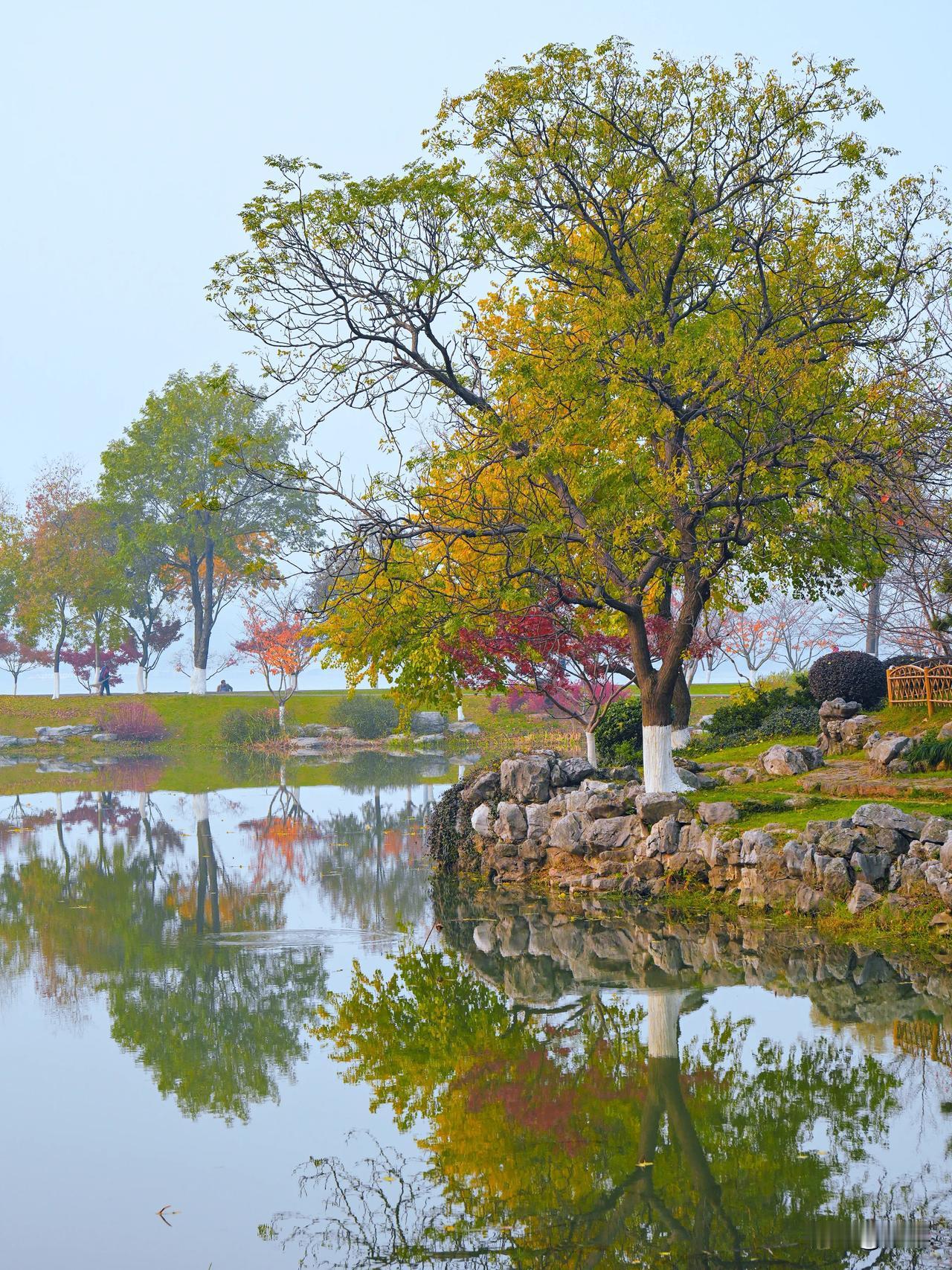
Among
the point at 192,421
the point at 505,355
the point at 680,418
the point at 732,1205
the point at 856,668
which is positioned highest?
the point at 192,421

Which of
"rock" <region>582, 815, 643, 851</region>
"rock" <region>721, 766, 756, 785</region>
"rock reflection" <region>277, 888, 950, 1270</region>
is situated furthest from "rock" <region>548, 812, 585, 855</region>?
"rock reflection" <region>277, 888, 950, 1270</region>

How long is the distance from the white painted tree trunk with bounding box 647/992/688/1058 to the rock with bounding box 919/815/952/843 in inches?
147

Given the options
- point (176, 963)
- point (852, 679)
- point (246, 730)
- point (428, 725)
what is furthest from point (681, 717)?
point (246, 730)

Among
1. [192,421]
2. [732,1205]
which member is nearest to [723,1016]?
[732,1205]

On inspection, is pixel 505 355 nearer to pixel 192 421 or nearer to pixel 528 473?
pixel 528 473

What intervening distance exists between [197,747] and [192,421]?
1648cm

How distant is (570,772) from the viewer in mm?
18281

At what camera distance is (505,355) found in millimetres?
17656

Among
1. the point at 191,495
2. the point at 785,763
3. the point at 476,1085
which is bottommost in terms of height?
the point at 476,1085

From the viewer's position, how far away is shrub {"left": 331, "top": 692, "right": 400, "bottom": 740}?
1917 inches

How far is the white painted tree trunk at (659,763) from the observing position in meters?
16.9

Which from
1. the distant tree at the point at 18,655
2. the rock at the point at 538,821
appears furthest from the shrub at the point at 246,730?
the rock at the point at 538,821

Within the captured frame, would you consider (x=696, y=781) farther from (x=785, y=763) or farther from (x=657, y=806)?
(x=657, y=806)

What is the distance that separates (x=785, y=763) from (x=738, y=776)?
2.51ft
